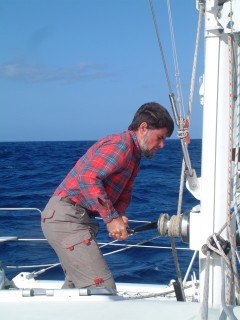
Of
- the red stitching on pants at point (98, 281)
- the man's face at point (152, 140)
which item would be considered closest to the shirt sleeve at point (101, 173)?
the man's face at point (152, 140)

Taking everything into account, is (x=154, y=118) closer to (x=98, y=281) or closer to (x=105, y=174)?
(x=105, y=174)

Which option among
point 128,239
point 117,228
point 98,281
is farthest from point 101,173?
point 128,239

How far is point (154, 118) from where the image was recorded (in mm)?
2527

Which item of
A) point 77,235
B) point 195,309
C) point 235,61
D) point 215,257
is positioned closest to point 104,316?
point 195,309

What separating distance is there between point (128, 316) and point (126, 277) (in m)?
3.43

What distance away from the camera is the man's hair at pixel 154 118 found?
253cm

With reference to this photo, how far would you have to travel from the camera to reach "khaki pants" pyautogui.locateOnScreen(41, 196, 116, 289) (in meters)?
2.55

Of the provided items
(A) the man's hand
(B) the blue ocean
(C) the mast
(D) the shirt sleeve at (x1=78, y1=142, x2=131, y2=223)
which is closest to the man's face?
(D) the shirt sleeve at (x1=78, y1=142, x2=131, y2=223)

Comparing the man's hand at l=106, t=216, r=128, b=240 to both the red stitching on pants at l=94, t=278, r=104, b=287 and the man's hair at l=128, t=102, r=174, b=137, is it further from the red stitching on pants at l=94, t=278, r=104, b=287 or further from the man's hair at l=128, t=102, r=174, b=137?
the man's hair at l=128, t=102, r=174, b=137

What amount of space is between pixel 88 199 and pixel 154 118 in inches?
20.4

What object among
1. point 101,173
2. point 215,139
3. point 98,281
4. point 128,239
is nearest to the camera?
point 215,139

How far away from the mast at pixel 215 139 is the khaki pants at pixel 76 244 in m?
0.63

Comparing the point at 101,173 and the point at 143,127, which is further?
the point at 143,127

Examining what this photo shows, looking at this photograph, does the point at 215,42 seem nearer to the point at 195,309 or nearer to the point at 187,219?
the point at 187,219
